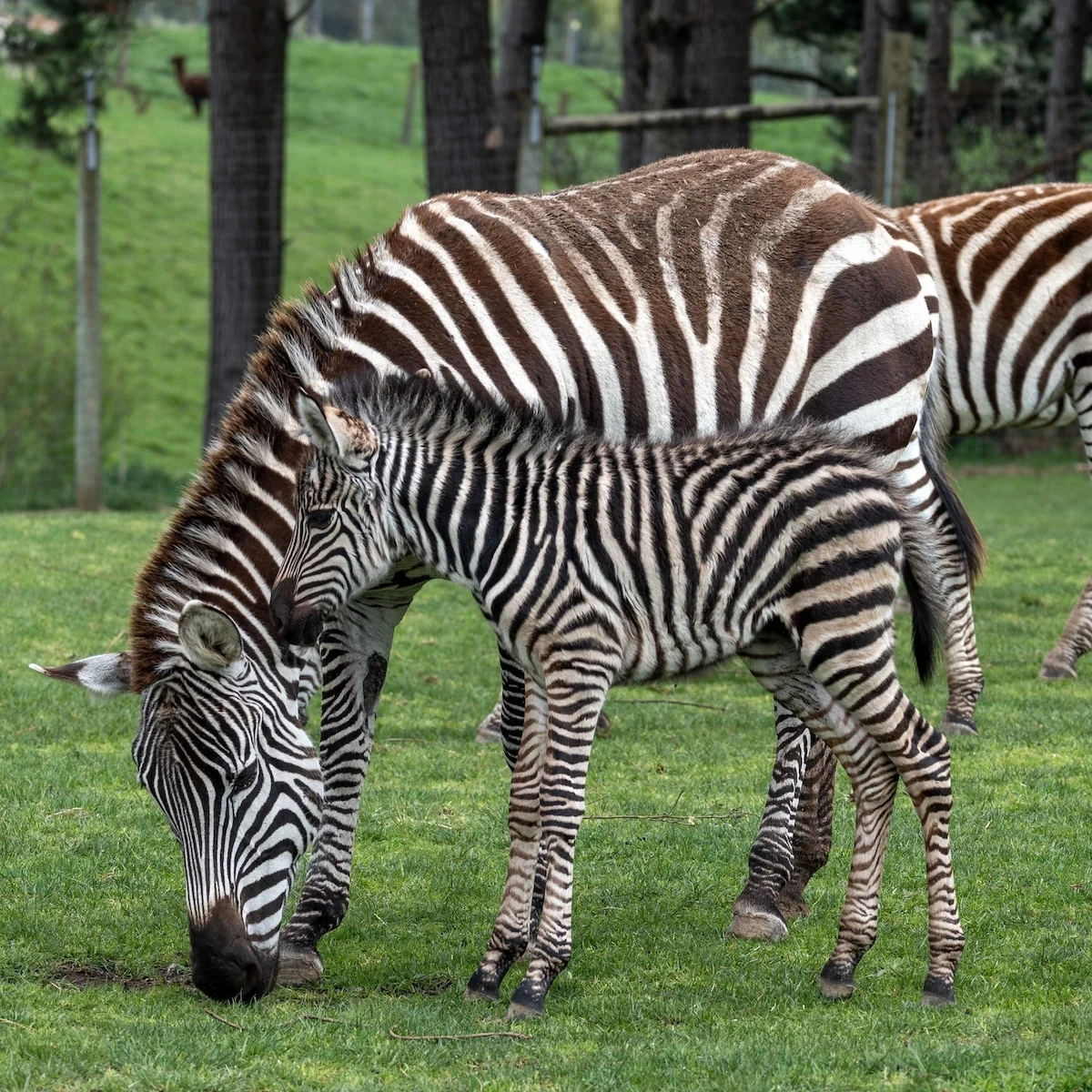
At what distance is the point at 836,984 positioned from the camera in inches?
198

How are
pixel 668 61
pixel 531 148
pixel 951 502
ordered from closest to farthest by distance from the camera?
pixel 951 502 < pixel 531 148 < pixel 668 61

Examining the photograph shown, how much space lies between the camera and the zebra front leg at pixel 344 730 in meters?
5.71

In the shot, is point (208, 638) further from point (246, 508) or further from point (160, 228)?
point (160, 228)

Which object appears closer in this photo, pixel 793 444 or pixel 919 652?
pixel 793 444

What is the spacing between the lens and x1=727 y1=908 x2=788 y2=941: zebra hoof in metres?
5.66

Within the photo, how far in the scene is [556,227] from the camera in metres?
5.89

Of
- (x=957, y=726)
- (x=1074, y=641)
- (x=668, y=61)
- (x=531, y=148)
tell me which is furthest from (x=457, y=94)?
(x=957, y=726)

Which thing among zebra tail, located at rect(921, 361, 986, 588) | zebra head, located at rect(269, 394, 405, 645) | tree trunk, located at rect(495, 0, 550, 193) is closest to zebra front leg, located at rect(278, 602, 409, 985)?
zebra head, located at rect(269, 394, 405, 645)

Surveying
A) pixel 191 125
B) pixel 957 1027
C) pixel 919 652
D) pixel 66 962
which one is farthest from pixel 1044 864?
pixel 191 125

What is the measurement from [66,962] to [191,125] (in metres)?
42.6

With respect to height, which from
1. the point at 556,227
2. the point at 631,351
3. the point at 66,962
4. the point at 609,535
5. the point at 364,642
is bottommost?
the point at 66,962

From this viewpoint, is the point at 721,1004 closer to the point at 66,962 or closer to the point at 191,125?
the point at 66,962

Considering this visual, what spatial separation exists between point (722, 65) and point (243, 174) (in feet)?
15.5

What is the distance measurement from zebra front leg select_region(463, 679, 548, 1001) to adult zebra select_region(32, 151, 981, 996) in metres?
0.68
